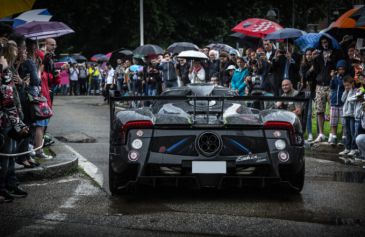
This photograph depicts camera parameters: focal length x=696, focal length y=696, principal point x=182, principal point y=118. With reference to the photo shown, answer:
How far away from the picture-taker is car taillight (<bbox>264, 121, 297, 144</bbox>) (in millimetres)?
7016

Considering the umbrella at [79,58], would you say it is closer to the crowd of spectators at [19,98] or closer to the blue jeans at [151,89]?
the blue jeans at [151,89]

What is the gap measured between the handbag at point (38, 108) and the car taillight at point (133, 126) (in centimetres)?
186

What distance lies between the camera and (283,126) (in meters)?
7.05

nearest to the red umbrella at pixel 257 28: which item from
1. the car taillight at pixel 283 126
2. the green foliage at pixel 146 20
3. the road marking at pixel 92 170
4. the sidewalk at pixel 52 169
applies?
the road marking at pixel 92 170

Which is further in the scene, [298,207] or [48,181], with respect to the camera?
[48,181]

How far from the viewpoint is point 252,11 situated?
157ft

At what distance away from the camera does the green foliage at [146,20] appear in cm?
4250

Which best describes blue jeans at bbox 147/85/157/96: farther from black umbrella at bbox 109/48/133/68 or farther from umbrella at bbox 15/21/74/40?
black umbrella at bbox 109/48/133/68

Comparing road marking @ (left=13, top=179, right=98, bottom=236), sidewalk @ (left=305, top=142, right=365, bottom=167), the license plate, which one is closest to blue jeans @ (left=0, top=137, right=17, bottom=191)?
road marking @ (left=13, top=179, right=98, bottom=236)

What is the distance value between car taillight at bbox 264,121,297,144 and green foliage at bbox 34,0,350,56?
34.9 m

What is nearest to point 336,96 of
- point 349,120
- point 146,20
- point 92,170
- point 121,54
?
point 349,120

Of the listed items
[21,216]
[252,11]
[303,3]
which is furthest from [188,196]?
[303,3]

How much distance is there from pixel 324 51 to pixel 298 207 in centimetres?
722

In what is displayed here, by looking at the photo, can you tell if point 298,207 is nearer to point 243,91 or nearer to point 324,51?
point 324,51
